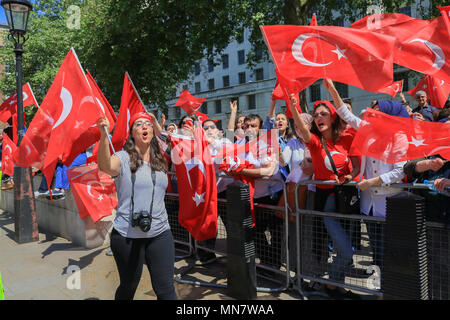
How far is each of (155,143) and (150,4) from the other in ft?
35.2

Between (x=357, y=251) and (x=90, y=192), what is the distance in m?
3.77

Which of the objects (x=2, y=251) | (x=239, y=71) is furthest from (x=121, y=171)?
(x=239, y=71)

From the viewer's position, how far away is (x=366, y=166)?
3834mm

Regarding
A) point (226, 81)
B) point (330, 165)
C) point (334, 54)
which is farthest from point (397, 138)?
Result: point (226, 81)

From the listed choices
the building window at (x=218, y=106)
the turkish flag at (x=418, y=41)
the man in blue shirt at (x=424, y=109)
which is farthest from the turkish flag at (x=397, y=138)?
the building window at (x=218, y=106)

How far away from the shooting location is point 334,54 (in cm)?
367

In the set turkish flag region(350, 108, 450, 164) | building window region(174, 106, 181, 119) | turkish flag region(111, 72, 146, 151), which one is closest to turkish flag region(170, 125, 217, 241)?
turkish flag region(111, 72, 146, 151)

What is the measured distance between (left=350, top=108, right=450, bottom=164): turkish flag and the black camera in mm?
1938

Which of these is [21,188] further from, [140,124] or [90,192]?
[140,124]

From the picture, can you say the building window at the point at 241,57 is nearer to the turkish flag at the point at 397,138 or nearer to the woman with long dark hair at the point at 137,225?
the turkish flag at the point at 397,138

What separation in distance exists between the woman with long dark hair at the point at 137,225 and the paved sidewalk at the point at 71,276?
1.20 m

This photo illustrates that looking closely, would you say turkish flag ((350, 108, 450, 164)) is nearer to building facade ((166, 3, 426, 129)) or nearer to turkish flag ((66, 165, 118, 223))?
turkish flag ((66, 165, 118, 223))

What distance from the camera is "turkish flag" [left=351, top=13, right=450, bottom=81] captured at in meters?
3.67

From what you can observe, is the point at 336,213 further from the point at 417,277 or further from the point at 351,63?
the point at 351,63
